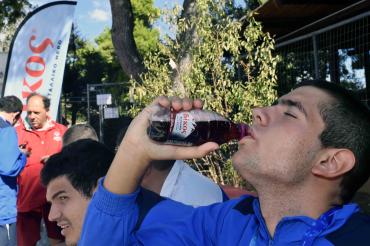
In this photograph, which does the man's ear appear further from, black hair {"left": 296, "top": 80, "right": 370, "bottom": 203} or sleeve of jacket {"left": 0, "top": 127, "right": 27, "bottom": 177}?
sleeve of jacket {"left": 0, "top": 127, "right": 27, "bottom": 177}

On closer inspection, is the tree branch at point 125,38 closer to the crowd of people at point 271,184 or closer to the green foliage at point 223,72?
the green foliage at point 223,72

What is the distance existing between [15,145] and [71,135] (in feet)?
3.83

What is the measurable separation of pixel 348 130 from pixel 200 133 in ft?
2.12

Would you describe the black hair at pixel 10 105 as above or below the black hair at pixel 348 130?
above

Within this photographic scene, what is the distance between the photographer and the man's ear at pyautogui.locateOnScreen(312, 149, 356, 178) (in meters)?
1.67

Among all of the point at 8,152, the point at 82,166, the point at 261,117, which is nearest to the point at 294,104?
the point at 261,117

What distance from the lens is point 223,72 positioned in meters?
5.98

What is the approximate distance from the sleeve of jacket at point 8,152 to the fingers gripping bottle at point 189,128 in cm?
327

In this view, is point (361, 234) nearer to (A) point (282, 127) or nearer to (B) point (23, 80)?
(A) point (282, 127)

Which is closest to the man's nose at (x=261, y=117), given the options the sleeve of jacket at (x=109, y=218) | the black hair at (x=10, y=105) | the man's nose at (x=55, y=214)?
the sleeve of jacket at (x=109, y=218)

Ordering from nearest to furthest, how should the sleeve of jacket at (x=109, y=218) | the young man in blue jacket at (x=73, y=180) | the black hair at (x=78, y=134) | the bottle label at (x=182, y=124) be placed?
the sleeve of jacket at (x=109, y=218), the bottle label at (x=182, y=124), the young man in blue jacket at (x=73, y=180), the black hair at (x=78, y=134)

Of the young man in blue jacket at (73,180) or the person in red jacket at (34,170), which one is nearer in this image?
the young man in blue jacket at (73,180)

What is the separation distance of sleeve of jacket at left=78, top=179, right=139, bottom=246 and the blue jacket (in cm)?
380

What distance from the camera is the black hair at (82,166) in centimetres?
233
